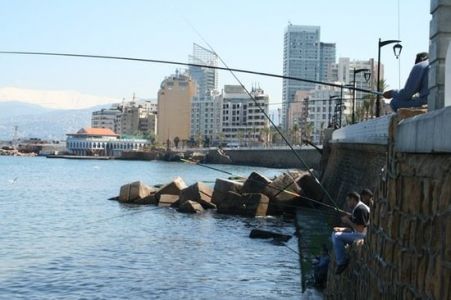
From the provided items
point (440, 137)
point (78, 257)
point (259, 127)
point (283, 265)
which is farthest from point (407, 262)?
point (259, 127)

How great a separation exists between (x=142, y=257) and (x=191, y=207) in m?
12.8

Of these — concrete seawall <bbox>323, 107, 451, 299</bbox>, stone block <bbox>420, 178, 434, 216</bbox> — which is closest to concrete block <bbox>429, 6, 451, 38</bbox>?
concrete seawall <bbox>323, 107, 451, 299</bbox>

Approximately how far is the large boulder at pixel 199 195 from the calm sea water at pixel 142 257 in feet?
4.43

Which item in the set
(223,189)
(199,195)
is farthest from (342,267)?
(199,195)

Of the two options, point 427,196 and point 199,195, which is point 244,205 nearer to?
point 199,195

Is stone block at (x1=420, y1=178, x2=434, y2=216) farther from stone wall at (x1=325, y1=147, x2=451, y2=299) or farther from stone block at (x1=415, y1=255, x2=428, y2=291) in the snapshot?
stone block at (x1=415, y1=255, x2=428, y2=291)

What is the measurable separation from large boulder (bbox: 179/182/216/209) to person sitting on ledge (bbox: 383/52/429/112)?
24182mm

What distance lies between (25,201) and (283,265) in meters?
30.8

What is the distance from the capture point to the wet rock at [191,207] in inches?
1329

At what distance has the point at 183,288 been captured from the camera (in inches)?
643

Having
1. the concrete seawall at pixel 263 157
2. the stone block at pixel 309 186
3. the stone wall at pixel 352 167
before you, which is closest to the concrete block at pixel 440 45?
the stone wall at pixel 352 167

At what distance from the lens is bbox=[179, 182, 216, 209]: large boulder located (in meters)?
35.2

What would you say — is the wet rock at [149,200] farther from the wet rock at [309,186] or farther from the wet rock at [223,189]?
the wet rock at [309,186]

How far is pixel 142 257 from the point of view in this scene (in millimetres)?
21047
